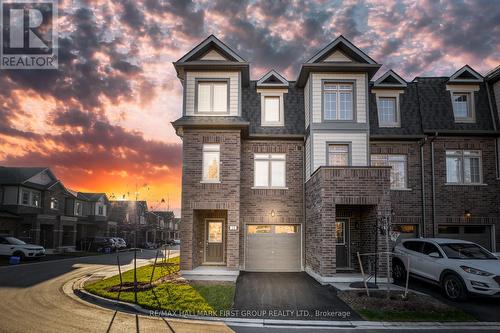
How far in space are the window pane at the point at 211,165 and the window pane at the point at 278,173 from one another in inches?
116

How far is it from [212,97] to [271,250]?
24.8ft

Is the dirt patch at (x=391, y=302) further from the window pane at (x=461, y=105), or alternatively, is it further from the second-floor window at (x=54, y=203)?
the second-floor window at (x=54, y=203)

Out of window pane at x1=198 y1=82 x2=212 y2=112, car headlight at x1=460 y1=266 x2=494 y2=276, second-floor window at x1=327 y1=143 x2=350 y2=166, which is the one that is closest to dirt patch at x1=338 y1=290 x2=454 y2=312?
car headlight at x1=460 y1=266 x2=494 y2=276

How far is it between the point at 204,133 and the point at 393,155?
901 centimetres

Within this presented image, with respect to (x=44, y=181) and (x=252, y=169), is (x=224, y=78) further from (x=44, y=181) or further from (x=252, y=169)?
(x=44, y=181)

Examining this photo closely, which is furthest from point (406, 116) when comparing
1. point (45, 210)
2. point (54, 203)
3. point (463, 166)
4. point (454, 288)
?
Result: point (54, 203)

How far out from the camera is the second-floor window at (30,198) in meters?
33.2

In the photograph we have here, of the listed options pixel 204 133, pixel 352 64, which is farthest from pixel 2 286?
pixel 352 64

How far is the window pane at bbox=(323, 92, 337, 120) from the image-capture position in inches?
650

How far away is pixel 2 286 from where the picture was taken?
13.4m

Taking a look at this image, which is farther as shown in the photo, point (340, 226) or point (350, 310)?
point (340, 226)

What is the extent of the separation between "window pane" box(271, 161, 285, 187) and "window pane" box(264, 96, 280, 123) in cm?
211

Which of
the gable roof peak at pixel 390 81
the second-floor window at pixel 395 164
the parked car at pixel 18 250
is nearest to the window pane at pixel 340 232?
the second-floor window at pixel 395 164

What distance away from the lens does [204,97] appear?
16.8 m
